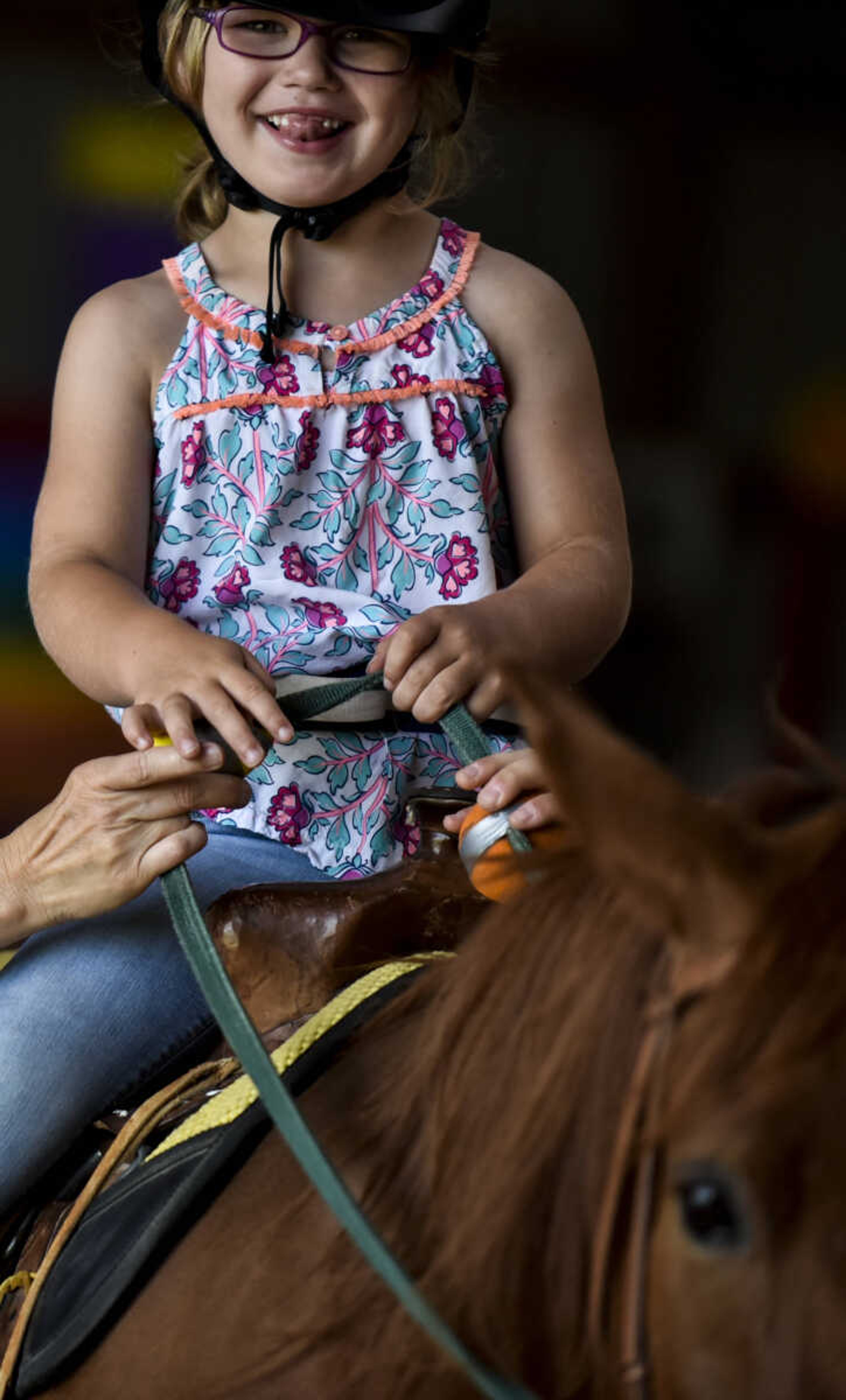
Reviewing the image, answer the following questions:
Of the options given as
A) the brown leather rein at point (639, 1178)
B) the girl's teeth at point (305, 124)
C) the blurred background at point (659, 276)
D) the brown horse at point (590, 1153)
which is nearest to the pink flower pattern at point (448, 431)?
the girl's teeth at point (305, 124)

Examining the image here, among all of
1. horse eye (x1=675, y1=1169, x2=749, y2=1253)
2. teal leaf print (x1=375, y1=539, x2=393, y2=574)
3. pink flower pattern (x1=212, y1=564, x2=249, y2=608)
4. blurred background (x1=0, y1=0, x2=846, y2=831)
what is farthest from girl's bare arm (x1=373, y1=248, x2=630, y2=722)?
blurred background (x1=0, y1=0, x2=846, y2=831)

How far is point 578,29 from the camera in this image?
8.54 feet

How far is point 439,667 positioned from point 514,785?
110 mm

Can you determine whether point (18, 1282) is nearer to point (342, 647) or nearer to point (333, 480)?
point (342, 647)

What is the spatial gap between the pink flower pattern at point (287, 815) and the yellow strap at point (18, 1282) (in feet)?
1.19

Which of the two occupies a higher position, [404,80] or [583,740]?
[404,80]

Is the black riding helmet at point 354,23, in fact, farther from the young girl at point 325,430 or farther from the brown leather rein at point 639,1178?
the brown leather rein at point 639,1178

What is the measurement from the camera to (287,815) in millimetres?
1142

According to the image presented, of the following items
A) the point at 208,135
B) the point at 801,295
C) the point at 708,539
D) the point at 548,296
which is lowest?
the point at 708,539

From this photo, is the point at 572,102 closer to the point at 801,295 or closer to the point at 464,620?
the point at 801,295

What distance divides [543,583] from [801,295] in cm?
185

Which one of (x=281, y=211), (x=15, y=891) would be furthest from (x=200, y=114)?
(x=15, y=891)

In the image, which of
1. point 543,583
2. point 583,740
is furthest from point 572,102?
point 583,740

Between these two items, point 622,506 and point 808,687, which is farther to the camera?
point 808,687
